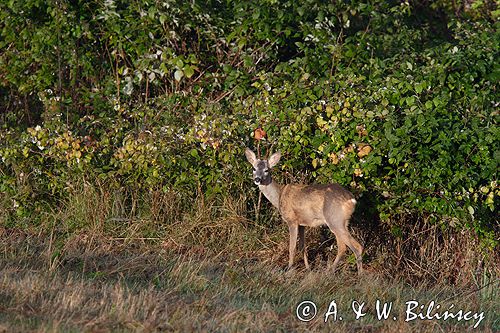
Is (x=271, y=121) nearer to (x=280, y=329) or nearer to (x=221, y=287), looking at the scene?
(x=221, y=287)

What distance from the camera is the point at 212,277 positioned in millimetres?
8445

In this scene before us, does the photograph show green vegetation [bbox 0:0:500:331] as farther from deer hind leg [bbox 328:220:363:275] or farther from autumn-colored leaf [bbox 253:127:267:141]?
deer hind leg [bbox 328:220:363:275]

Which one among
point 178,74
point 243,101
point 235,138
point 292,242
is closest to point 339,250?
point 292,242

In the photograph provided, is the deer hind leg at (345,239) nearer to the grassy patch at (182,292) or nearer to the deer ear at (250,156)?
the grassy patch at (182,292)

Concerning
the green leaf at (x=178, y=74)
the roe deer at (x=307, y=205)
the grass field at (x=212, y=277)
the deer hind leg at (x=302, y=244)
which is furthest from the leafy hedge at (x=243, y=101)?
the deer hind leg at (x=302, y=244)

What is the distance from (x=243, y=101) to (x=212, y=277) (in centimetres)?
263

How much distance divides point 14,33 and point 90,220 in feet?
9.64

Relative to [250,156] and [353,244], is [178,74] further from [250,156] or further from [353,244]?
[353,244]

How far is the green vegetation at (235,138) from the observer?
9.05m

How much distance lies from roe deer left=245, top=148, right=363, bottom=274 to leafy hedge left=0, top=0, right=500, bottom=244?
0.31 metres

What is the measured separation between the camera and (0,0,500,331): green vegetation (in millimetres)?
9055

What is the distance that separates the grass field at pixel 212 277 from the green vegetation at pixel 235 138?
35 mm

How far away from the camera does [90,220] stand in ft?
33.4

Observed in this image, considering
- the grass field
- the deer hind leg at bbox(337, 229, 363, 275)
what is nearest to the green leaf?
the grass field
